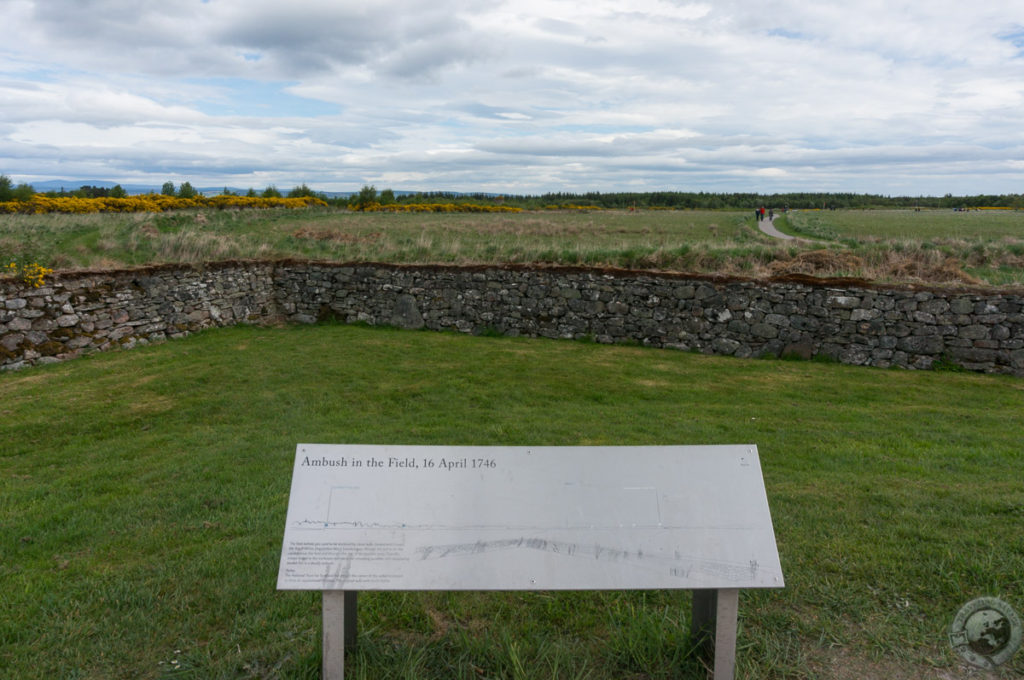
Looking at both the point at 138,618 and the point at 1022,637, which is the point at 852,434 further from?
Result: the point at 138,618

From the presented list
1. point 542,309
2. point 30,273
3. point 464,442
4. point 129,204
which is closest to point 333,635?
point 464,442

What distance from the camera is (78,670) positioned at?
3.15 meters

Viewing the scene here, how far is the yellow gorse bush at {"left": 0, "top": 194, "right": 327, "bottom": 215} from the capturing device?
3038cm

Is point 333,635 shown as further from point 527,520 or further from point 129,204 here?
point 129,204

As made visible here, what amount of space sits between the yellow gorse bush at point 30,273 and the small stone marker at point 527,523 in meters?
10.0

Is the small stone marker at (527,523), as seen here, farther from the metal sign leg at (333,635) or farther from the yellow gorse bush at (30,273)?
the yellow gorse bush at (30,273)

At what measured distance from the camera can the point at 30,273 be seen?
34.4 ft

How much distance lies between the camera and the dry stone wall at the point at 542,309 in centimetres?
1070

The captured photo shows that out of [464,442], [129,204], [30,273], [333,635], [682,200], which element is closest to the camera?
[333,635]

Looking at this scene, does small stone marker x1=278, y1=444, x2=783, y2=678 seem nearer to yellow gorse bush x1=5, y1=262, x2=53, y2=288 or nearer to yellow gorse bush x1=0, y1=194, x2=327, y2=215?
yellow gorse bush x1=5, y1=262, x2=53, y2=288

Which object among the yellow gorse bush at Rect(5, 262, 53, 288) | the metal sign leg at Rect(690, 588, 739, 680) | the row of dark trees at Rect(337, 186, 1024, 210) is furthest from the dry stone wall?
the row of dark trees at Rect(337, 186, 1024, 210)

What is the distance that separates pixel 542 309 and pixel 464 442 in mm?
7179

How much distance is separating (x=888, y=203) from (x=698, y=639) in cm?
11290

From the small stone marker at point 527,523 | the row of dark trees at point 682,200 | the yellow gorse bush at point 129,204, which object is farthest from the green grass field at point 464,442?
the row of dark trees at point 682,200
